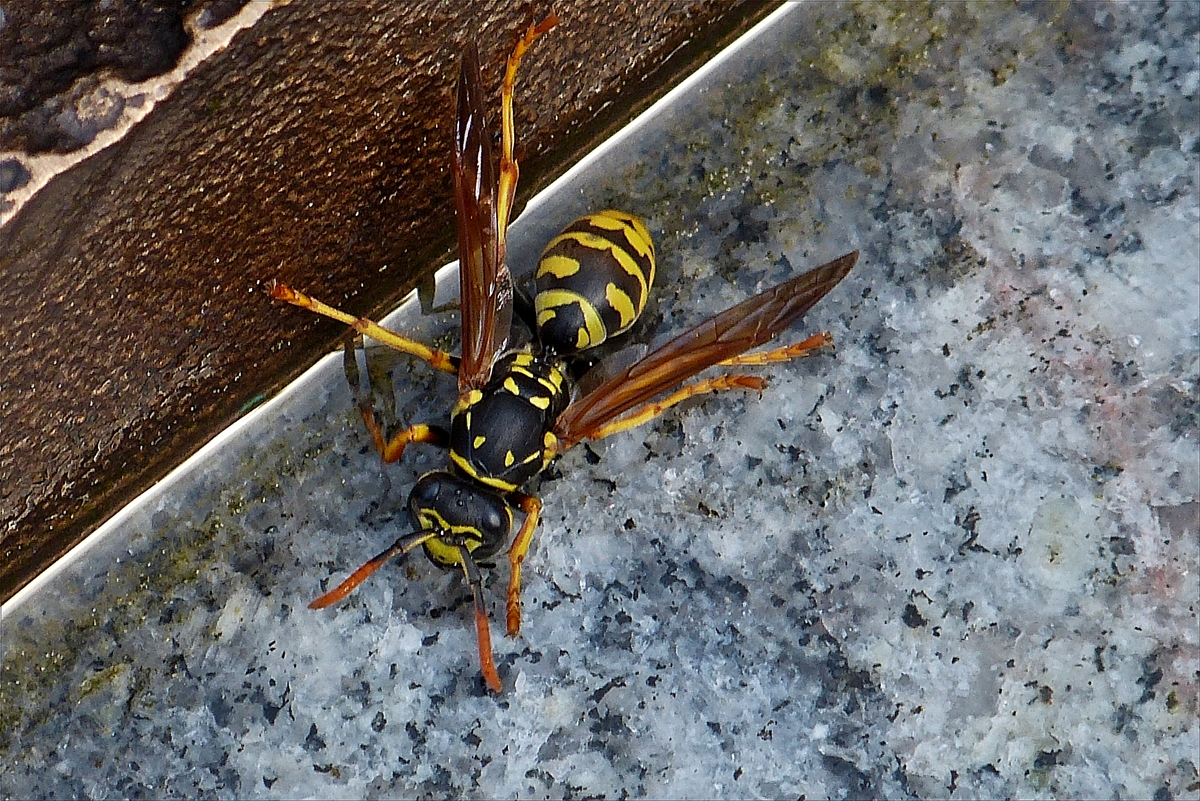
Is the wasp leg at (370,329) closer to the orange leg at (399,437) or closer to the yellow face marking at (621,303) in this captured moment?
the orange leg at (399,437)

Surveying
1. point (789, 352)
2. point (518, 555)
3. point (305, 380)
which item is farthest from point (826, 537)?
point (305, 380)

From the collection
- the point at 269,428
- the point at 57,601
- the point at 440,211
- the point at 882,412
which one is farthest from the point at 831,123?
the point at 57,601

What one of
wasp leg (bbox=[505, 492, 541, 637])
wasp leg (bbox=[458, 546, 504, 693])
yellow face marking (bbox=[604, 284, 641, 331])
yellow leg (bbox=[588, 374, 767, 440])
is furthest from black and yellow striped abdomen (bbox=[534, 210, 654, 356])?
wasp leg (bbox=[458, 546, 504, 693])

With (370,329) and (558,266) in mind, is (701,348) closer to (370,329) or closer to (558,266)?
(558,266)

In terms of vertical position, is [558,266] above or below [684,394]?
above

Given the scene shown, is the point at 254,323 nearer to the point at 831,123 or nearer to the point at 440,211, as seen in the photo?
the point at 440,211

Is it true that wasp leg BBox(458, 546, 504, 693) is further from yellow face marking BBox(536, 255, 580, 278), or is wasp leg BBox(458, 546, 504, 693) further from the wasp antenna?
yellow face marking BBox(536, 255, 580, 278)

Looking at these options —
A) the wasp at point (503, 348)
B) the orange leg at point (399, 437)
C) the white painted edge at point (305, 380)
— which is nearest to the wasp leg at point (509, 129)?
the wasp at point (503, 348)
